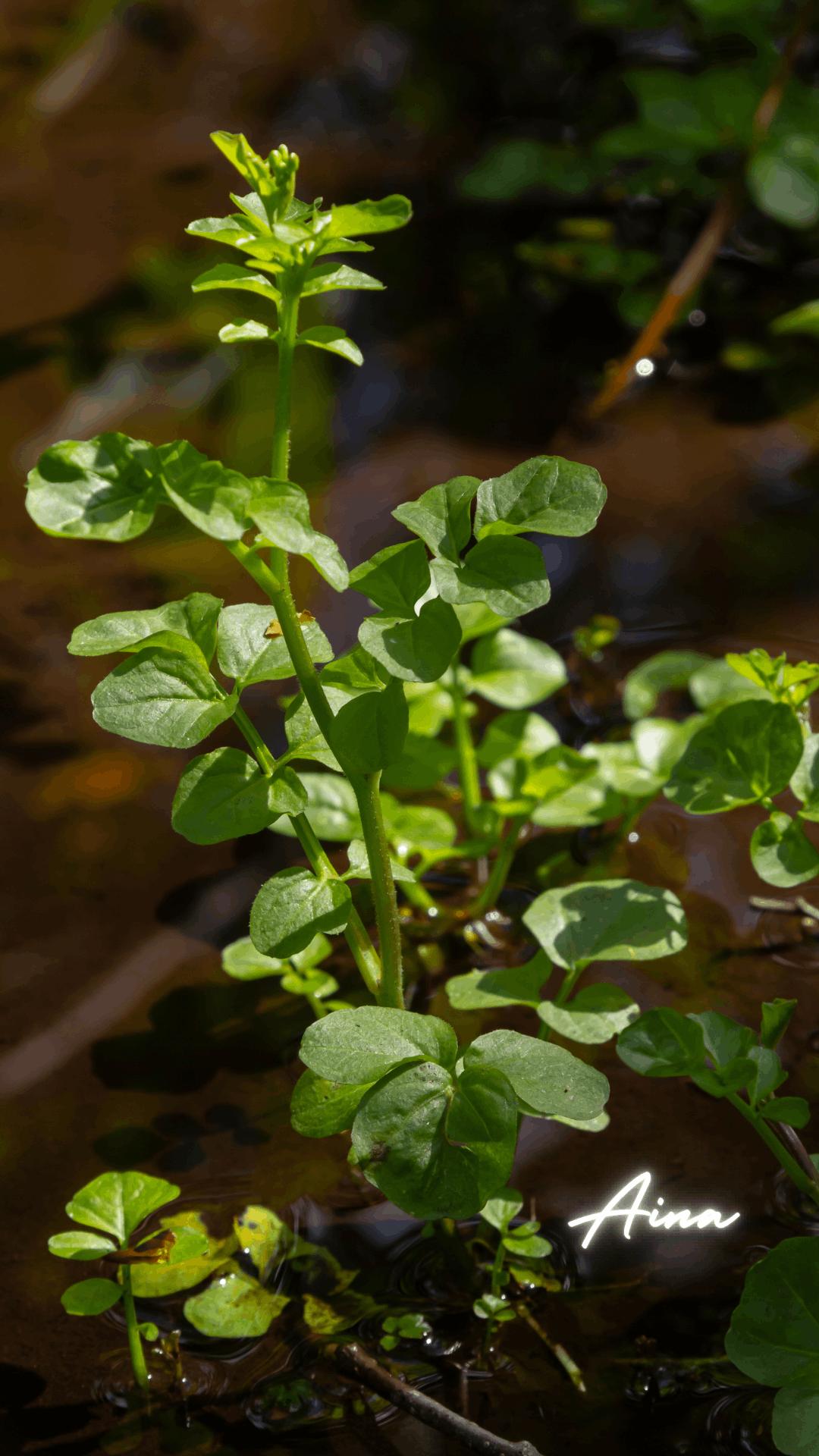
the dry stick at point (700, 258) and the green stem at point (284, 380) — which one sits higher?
the green stem at point (284, 380)

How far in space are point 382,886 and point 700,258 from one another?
1.71 metres

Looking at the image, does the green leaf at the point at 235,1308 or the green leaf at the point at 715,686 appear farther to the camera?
the green leaf at the point at 715,686

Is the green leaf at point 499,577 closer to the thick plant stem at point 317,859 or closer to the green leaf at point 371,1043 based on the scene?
the thick plant stem at point 317,859

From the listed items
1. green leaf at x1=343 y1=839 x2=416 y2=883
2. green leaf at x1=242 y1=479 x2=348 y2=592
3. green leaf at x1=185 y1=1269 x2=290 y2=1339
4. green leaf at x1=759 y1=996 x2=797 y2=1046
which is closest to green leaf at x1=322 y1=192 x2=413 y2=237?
green leaf at x1=242 y1=479 x2=348 y2=592

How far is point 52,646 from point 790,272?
5.47ft

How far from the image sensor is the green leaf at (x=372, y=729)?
905 millimetres

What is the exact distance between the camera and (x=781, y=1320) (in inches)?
37.0

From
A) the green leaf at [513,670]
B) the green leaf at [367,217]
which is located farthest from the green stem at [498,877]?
the green leaf at [367,217]

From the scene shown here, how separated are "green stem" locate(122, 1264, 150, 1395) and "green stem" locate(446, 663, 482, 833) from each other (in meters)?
0.67

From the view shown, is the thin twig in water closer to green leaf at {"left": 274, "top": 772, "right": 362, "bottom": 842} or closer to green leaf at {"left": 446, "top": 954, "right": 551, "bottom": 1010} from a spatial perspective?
green leaf at {"left": 446, "top": 954, "right": 551, "bottom": 1010}

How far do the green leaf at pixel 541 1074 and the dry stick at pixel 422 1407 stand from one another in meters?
0.25

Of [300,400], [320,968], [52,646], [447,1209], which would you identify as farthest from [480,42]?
[447,1209]

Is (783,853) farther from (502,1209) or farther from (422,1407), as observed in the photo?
(422,1407)

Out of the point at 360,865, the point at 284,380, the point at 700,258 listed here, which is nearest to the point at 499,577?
the point at 284,380
